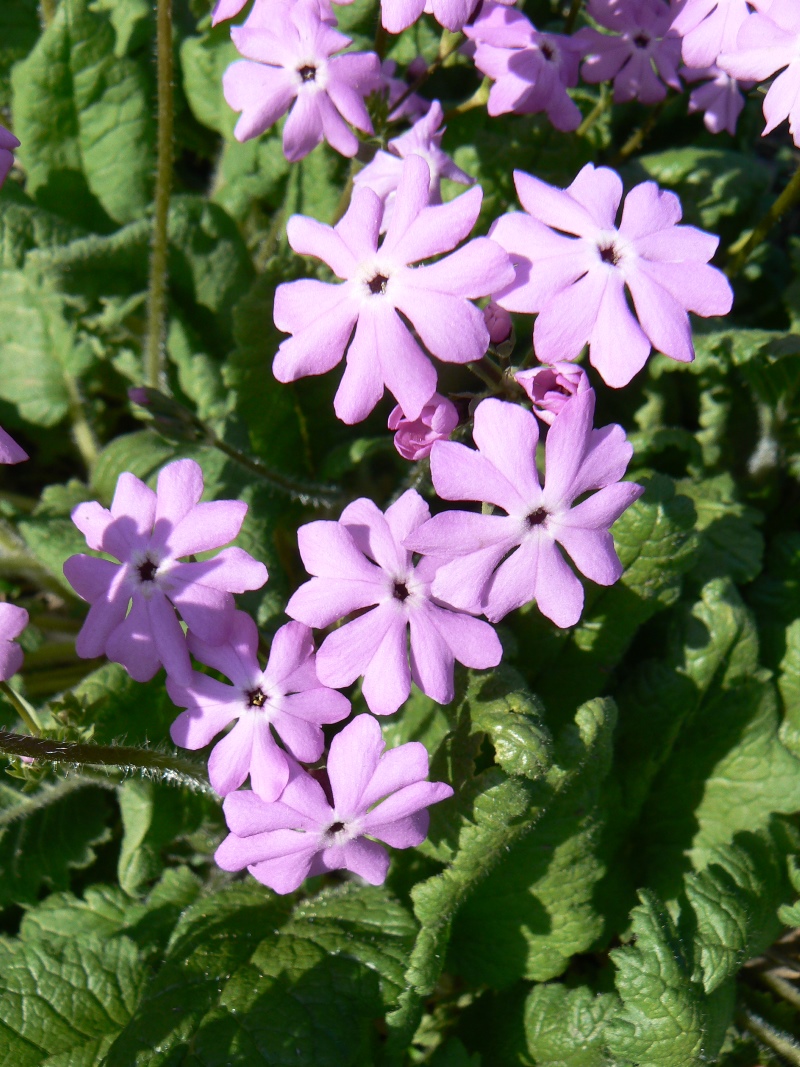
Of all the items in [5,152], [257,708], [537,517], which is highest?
[5,152]

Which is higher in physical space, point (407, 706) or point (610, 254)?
point (610, 254)

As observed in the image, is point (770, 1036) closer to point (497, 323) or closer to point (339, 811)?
point (339, 811)

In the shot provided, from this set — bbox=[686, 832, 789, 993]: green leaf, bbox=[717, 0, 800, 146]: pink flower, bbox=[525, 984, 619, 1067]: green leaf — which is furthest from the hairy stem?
bbox=[717, 0, 800, 146]: pink flower

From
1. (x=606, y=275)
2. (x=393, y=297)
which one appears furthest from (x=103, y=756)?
(x=606, y=275)

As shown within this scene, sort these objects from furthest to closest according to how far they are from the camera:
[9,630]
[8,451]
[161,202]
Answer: [161,202] → [9,630] → [8,451]

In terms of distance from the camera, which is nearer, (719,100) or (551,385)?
(551,385)

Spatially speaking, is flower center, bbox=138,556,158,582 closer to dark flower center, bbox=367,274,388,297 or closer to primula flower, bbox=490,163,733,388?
dark flower center, bbox=367,274,388,297

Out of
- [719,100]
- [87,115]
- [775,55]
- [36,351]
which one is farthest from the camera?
[36,351]
